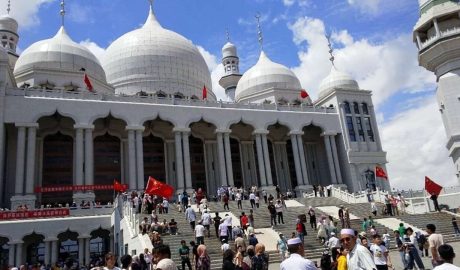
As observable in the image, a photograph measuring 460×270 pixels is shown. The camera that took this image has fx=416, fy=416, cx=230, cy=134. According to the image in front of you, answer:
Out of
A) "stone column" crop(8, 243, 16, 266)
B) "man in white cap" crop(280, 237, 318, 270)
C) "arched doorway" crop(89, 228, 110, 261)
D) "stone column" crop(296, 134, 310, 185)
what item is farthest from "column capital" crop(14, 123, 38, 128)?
"man in white cap" crop(280, 237, 318, 270)

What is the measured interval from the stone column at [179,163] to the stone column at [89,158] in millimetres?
7579

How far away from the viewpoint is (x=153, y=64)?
156ft

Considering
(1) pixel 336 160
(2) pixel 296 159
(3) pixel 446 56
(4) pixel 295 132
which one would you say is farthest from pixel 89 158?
(3) pixel 446 56

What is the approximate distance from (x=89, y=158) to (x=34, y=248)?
8.26 metres

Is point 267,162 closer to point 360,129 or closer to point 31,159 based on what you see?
point 360,129

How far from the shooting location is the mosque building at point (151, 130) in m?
33.2

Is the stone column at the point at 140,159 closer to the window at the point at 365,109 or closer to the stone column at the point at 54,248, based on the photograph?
the stone column at the point at 54,248

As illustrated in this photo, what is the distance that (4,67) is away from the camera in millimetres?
33719

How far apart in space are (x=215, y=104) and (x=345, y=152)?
49.5ft

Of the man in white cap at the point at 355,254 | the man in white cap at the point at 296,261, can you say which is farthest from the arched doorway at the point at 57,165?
the man in white cap at the point at 355,254

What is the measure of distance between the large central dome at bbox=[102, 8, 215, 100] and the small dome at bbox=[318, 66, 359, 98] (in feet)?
45.9

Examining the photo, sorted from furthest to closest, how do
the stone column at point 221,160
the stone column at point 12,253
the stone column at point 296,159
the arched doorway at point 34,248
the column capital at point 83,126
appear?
the stone column at point 296,159 < the stone column at point 221,160 < the column capital at point 83,126 < the arched doorway at point 34,248 < the stone column at point 12,253

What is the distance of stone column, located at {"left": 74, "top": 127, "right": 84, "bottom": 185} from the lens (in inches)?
1340

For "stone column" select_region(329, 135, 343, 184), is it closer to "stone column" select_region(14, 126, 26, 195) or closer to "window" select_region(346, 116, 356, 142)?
"window" select_region(346, 116, 356, 142)
